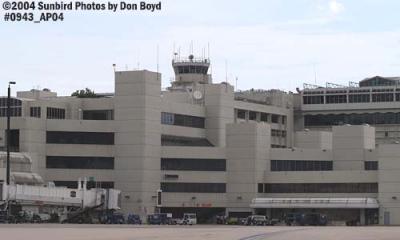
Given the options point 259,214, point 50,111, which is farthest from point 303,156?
point 50,111

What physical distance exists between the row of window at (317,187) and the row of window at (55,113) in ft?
117

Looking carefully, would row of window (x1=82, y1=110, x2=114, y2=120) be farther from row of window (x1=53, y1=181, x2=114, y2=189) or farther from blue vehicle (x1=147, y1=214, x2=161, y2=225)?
blue vehicle (x1=147, y1=214, x2=161, y2=225)

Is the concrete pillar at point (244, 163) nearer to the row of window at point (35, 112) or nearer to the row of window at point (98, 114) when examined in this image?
the row of window at point (98, 114)

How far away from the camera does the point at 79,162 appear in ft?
517

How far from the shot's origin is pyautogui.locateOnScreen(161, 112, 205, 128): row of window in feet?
540

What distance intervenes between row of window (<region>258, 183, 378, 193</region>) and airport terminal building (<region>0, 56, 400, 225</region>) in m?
0.17

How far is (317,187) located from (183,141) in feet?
83.0

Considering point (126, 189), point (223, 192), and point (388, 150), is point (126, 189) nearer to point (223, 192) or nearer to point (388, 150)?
point (223, 192)

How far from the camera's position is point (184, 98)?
181m

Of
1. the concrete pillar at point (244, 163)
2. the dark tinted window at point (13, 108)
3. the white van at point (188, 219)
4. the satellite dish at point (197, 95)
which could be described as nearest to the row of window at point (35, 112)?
the dark tinted window at point (13, 108)

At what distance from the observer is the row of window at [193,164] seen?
162250 millimetres

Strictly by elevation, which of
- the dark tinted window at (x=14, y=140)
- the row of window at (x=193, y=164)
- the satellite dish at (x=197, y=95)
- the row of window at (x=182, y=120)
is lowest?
the row of window at (x=193, y=164)

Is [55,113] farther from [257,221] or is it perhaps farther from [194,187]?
[257,221]
